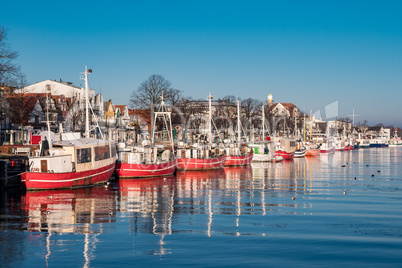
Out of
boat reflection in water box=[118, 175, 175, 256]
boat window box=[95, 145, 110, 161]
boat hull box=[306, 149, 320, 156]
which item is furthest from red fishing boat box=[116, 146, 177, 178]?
boat hull box=[306, 149, 320, 156]

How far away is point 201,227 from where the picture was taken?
25.9m

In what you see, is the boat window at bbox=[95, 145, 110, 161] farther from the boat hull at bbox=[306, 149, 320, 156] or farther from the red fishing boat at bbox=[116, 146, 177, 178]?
the boat hull at bbox=[306, 149, 320, 156]

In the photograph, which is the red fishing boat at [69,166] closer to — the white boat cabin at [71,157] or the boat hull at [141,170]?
the white boat cabin at [71,157]

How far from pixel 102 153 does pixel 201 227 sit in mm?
21641

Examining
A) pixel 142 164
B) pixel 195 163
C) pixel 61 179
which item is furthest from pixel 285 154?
pixel 61 179

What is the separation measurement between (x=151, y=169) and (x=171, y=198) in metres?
15.9

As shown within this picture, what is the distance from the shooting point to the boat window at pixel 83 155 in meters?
41.7

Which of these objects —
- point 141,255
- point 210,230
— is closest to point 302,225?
point 210,230

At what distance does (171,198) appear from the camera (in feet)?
123

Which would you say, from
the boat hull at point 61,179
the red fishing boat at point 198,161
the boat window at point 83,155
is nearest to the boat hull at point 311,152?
the red fishing boat at point 198,161

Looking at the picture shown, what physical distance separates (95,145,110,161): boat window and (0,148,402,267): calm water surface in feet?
10.6

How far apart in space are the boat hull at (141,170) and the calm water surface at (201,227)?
7271 millimetres

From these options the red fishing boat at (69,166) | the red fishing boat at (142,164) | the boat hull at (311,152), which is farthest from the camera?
the boat hull at (311,152)

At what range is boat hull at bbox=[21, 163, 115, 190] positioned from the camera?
3869 cm
